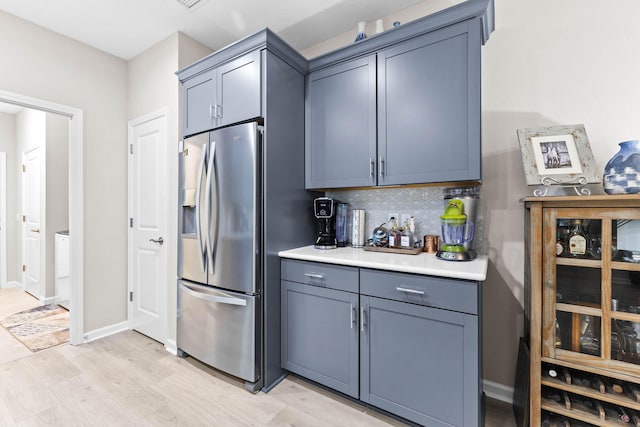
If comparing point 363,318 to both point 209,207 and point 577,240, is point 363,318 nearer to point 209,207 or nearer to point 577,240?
point 577,240

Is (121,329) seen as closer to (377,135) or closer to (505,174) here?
(377,135)

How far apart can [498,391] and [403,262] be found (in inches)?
46.2

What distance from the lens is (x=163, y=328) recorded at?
2682 millimetres

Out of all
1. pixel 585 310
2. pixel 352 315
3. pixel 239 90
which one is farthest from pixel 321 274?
pixel 239 90

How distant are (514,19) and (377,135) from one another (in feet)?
3.75

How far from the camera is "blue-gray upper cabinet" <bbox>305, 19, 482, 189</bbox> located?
5.43 ft

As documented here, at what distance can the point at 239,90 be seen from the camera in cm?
211

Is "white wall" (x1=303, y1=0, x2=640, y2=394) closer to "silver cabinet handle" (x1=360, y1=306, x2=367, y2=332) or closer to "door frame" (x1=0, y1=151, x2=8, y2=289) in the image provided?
"silver cabinet handle" (x1=360, y1=306, x2=367, y2=332)

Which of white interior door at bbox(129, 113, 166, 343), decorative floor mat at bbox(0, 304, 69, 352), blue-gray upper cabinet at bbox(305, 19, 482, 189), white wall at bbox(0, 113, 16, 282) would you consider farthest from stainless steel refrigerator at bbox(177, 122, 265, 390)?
white wall at bbox(0, 113, 16, 282)

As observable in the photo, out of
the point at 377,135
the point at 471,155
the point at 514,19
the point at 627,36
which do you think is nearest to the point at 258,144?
the point at 377,135

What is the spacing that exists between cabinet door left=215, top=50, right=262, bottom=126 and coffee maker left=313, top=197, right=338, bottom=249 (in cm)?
80

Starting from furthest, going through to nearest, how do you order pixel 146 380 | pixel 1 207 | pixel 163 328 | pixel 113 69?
pixel 1 207, pixel 113 69, pixel 163 328, pixel 146 380

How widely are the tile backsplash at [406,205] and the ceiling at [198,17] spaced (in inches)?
57.1

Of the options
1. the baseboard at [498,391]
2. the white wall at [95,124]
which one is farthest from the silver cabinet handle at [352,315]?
the white wall at [95,124]
